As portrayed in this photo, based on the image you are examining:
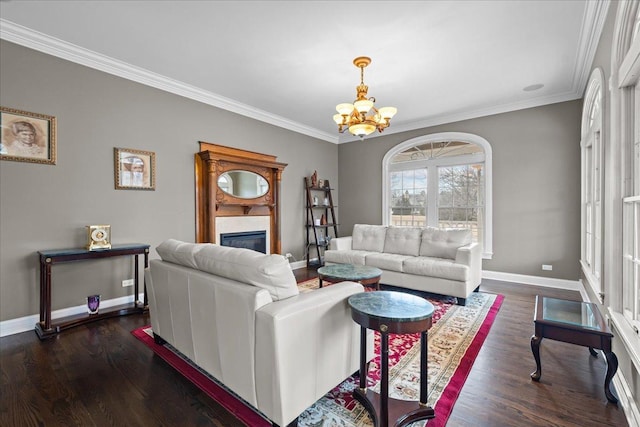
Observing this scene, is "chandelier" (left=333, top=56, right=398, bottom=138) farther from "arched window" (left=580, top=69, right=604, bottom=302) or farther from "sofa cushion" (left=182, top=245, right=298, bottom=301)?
"sofa cushion" (left=182, top=245, right=298, bottom=301)

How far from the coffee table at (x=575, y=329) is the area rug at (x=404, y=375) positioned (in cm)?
58

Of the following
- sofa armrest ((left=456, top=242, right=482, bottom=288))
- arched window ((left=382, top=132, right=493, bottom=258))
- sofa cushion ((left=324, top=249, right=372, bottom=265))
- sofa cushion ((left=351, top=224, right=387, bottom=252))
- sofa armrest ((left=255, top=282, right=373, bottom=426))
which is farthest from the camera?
arched window ((left=382, top=132, right=493, bottom=258))

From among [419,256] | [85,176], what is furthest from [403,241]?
[85,176]

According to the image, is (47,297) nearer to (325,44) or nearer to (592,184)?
(325,44)

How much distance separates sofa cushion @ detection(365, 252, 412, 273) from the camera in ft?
13.5

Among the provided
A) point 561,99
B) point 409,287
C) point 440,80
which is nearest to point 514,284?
point 409,287

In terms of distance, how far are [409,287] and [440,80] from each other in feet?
9.39

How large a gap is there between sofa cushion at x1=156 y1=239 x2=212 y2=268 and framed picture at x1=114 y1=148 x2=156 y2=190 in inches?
69.5

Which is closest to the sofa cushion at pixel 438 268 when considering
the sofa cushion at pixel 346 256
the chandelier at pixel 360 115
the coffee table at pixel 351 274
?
→ the sofa cushion at pixel 346 256

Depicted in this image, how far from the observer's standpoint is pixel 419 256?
444 centimetres

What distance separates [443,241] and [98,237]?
14.4 feet

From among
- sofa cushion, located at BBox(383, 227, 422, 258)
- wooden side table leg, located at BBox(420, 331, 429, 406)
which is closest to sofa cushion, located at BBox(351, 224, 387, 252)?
sofa cushion, located at BBox(383, 227, 422, 258)

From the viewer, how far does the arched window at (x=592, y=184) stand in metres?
2.88

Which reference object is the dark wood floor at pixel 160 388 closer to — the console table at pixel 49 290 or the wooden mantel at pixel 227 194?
the console table at pixel 49 290
